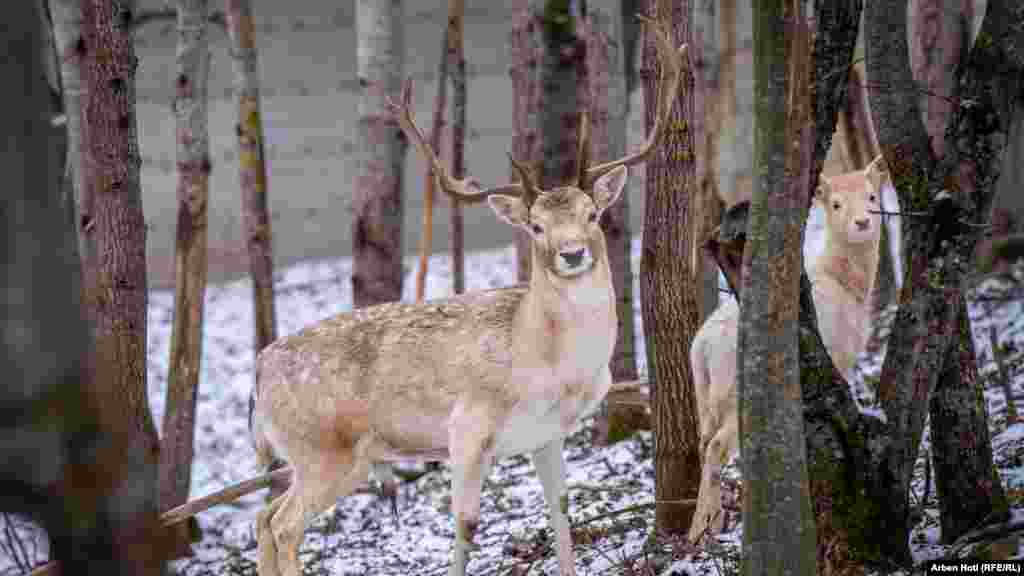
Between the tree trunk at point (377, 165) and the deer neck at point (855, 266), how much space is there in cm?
431

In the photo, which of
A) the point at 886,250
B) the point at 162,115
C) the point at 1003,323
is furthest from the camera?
the point at 162,115

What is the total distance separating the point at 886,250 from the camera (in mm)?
12383

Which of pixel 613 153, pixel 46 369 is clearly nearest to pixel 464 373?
pixel 613 153

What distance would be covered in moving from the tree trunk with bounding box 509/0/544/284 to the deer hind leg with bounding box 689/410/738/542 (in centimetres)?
594

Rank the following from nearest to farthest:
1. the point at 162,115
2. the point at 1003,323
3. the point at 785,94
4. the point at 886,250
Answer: the point at 785,94
the point at 1003,323
the point at 886,250
the point at 162,115

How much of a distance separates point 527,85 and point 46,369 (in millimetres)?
11757

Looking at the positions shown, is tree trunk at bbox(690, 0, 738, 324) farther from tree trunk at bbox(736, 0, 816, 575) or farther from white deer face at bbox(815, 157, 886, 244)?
tree trunk at bbox(736, 0, 816, 575)

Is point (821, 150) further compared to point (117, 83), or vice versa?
point (117, 83)

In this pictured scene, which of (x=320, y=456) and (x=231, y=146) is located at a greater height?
(x=231, y=146)

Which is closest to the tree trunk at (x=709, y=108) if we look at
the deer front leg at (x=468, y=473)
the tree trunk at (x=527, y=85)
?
the tree trunk at (x=527, y=85)

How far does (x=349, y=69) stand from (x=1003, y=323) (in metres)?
11.2

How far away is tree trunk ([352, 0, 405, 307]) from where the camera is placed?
10945 millimetres

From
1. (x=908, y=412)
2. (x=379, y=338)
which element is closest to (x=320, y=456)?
(x=379, y=338)

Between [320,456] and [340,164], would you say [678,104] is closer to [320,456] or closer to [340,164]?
[320,456]
